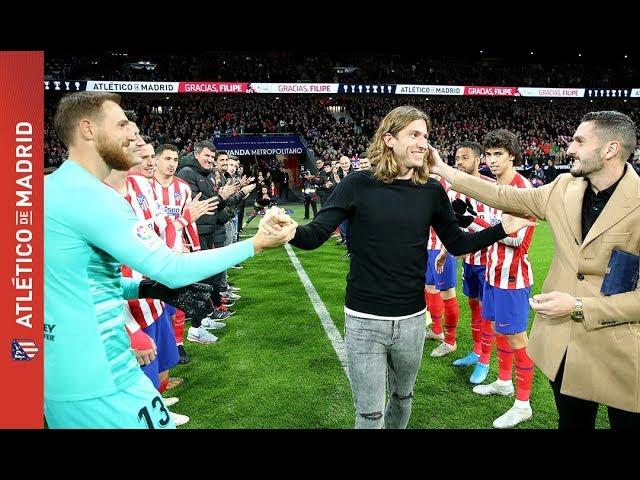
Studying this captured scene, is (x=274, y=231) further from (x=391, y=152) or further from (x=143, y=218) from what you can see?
(x=143, y=218)

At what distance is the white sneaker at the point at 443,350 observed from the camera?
536 centimetres

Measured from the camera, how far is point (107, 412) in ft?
6.18

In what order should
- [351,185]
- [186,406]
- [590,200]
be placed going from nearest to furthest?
[590,200], [351,185], [186,406]

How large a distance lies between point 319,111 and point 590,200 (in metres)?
32.2

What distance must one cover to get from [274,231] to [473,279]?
3.31m

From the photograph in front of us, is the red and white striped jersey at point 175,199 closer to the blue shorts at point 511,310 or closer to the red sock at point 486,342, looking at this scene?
the blue shorts at point 511,310

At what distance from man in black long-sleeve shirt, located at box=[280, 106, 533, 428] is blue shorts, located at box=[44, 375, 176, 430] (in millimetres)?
1046

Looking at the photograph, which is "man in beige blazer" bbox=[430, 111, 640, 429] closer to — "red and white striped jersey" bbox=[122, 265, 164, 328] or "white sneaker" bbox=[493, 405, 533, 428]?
"white sneaker" bbox=[493, 405, 533, 428]

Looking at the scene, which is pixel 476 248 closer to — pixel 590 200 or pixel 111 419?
pixel 590 200

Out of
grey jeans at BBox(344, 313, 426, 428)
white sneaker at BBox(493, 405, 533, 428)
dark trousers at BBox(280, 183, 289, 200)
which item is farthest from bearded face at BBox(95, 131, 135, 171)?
dark trousers at BBox(280, 183, 289, 200)

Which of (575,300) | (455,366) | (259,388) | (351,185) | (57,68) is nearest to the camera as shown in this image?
(575,300)

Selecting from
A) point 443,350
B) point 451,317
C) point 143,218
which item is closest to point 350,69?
point 451,317

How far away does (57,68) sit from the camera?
28.9 meters

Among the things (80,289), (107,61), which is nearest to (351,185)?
(80,289)
